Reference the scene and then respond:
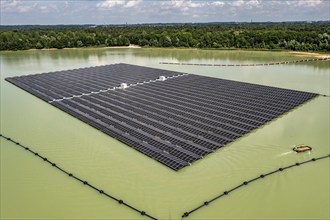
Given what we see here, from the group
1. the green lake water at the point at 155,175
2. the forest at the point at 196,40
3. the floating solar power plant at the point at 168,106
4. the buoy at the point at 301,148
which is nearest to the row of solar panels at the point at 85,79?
the floating solar power plant at the point at 168,106

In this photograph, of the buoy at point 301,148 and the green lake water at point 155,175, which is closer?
the green lake water at point 155,175

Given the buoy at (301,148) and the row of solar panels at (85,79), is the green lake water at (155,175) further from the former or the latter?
the row of solar panels at (85,79)

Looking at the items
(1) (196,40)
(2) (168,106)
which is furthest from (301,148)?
(1) (196,40)

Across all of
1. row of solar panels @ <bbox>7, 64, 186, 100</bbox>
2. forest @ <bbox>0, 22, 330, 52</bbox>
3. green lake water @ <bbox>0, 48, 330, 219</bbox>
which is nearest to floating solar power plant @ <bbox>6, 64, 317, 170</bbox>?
row of solar panels @ <bbox>7, 64, 186, 100</bbox>

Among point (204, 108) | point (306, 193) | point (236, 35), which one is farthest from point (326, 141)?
point (236, 35)

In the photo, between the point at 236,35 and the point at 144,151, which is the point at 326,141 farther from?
the point at 236,35
